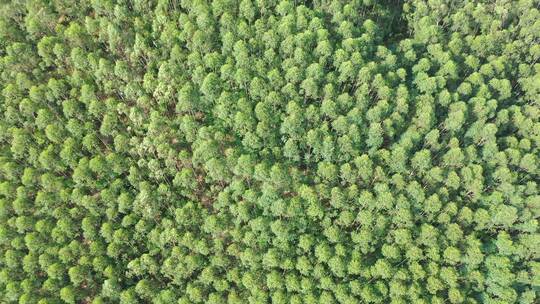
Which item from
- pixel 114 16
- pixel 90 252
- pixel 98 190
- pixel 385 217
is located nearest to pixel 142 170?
pixel 98 190

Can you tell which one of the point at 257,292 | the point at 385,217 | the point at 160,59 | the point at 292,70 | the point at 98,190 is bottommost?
the point at 257,292

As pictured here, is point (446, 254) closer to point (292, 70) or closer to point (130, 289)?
→ point (292, 70)

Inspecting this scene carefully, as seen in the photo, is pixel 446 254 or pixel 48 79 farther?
pixel 48 79

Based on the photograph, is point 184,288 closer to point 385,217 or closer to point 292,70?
point 385,217

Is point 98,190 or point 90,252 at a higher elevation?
point 98,190

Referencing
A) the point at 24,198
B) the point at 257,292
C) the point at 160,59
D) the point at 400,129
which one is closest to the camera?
the point at 257,292

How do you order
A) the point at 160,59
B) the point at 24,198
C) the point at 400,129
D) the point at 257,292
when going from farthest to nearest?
the point at 160,59 < the point at 400,129 < the point at 24,198 < the point at 257,292

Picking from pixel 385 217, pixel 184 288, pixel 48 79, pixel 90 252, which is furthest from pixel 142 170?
pixel 385 217
